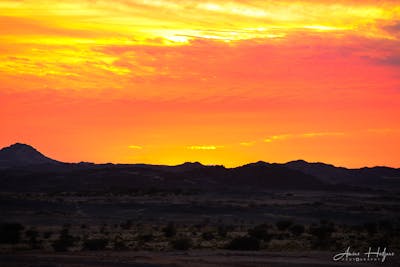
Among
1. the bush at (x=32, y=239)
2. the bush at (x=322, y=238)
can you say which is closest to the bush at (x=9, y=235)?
the bush at (x=32, y=239)

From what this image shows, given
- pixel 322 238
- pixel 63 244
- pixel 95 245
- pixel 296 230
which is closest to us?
pixel 95 245

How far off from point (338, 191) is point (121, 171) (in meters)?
52.2

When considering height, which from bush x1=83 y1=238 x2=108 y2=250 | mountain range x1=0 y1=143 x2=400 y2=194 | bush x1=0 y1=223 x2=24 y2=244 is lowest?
bush x1=83 y1=238 x2=108 y2=250

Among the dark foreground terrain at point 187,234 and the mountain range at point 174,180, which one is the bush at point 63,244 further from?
the mountain range at point 174,180

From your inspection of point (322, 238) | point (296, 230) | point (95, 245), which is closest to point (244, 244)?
point (95, 245)

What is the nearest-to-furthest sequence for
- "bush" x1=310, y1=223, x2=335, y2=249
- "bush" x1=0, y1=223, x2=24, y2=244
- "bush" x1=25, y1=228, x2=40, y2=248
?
"bush" x1=25, y1=228, x2=40, y2=248
"bush" x1=310, y1=223, x2=335, y2=249
"bush" x1=0, y1=223, x2=24, y2=244

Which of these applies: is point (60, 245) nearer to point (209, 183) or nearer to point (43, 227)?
point (43, 227)

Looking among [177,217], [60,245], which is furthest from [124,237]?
[177,217]

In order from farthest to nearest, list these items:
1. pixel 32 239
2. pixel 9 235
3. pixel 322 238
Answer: pixel 322 238 → pixel 32 239 → pixel 9 235

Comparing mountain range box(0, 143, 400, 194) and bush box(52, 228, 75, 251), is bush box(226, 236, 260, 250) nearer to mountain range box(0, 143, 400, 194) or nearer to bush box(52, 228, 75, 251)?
bush box(52, 228, 75, 251)

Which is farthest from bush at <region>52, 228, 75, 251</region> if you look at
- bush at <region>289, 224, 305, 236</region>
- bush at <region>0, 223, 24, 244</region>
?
bush at <region>289, 224, 305, 236</region>

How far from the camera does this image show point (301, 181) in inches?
6944

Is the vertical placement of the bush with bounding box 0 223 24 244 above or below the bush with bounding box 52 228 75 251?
above

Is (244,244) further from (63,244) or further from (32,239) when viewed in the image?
(32,239)
